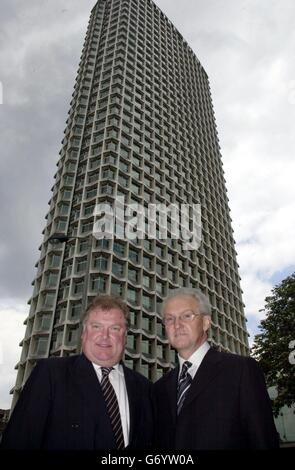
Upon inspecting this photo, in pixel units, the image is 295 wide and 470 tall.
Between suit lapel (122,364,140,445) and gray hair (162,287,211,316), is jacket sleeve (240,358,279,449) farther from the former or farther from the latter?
suit lapel (122,364,140,445)

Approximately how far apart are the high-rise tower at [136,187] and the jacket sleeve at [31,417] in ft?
93.7

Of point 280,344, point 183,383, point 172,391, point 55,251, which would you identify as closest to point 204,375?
point 183,383

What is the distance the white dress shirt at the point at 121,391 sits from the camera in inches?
134

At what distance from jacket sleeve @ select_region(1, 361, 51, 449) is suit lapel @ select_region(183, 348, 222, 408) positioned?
133 cm

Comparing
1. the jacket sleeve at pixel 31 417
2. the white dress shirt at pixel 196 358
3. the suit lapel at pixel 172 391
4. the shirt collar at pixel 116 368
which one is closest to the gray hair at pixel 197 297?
the white dress shirt at pixel 196 358

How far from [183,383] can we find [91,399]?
3.34 ft

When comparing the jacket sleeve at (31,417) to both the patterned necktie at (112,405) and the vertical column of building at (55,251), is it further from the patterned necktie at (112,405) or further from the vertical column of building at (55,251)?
the vertical column of building at (55,251)

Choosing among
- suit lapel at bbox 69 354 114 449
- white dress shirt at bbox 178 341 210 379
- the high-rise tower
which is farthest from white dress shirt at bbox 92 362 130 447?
the high-rise tower

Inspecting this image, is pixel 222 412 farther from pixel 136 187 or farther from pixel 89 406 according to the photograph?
pixel 136 187

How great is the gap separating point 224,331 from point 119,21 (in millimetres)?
61841

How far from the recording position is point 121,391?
3.66m

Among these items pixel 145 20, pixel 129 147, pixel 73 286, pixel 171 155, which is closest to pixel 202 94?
pixel 145 20

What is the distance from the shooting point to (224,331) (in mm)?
54938
